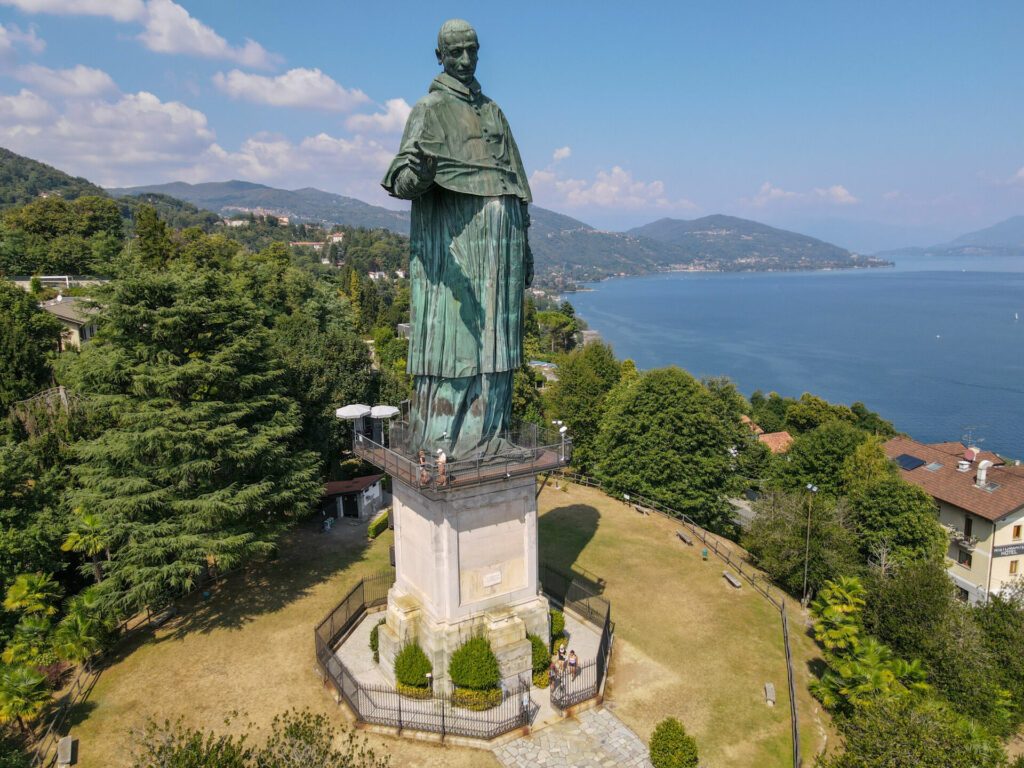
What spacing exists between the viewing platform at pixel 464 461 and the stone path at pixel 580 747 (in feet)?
19.3

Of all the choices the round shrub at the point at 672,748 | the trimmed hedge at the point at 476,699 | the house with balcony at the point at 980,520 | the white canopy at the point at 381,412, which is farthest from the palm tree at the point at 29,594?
the house with balcony at the point at 980,520

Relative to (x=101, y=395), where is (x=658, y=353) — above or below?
below

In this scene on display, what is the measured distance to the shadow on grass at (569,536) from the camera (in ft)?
71.9

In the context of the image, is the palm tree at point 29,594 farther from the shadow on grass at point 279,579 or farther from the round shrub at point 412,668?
the round shrub at point 412,668

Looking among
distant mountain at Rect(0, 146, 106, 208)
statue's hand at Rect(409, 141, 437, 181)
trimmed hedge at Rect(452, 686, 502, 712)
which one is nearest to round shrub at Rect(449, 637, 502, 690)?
trimmed hedge at Rect(452, 686, 502, 712)

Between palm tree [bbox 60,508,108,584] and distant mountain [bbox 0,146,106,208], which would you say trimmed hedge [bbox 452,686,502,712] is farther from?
distant mountain [bbox 0,146,106,208]

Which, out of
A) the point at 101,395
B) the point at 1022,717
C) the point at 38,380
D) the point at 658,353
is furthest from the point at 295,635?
the point at 658,353

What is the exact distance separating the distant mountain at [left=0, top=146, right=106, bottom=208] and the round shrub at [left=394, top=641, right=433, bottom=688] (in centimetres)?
15478

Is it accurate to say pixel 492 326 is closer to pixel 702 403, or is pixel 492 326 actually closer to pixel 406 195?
pixel 406 195

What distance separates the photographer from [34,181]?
495ft

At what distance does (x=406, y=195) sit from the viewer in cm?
1332

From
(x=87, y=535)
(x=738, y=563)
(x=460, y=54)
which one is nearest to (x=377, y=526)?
(x=87, y=535)

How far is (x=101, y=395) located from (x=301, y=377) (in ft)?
29.6

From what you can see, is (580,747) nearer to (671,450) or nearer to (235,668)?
(235,668)
